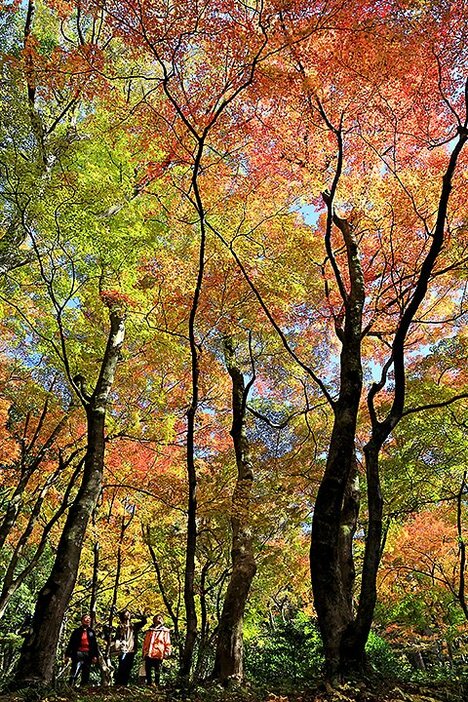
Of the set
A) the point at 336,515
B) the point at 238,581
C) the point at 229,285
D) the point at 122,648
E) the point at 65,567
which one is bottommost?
the point at 122,648

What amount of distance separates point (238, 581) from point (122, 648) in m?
2.95

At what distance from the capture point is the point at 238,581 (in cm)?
805

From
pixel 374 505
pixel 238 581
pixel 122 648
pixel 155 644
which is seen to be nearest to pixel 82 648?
pixel 122 648

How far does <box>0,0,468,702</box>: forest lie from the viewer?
5680 mm

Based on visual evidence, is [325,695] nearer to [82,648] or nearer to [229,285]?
[82,648]

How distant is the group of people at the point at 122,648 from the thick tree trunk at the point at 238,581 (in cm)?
204

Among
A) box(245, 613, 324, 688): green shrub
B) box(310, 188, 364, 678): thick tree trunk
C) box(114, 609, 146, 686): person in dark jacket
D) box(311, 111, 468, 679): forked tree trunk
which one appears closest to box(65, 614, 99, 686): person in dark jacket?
box(114, 609, 146, 686): person in dark jacket

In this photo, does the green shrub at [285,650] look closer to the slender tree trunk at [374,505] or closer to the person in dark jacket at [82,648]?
the person in dark jacket at [82,648]

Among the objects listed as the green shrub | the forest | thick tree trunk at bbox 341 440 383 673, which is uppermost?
the forest

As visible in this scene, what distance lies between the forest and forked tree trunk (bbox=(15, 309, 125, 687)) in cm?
3

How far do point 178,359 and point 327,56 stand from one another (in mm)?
5509

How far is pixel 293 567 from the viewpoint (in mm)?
12375

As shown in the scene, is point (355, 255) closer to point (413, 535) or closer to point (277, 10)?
point (277, 10)

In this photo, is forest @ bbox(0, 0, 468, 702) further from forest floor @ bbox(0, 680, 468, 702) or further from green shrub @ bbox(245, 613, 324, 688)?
green shrub @ bbox(245, 613, 324, 688)
